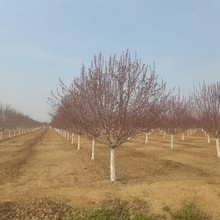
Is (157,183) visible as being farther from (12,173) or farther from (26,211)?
(12,173)

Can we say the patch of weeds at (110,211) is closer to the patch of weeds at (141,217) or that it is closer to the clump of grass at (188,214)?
the patch of weeds at (141,217)

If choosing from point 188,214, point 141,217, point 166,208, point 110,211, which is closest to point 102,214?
point 110,211

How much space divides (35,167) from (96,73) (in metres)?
8.98

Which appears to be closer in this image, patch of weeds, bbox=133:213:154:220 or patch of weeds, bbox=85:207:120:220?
patch of weeds, bbox=133:213:154:220

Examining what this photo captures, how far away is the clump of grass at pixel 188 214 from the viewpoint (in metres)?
9.66

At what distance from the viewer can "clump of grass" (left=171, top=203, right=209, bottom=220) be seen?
9.66 meters

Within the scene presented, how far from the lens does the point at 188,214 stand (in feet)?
31.9

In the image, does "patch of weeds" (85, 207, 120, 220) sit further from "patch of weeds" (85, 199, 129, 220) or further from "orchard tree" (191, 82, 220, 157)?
"orchard tree" (191, 82, 220, 157)

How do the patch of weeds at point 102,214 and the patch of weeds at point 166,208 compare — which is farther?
the patch of weeds at point 166,208

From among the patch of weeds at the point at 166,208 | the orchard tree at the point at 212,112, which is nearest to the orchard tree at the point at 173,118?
the orchard tree at the point at 212,112

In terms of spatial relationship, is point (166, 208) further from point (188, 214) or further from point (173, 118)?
point (173, 118)

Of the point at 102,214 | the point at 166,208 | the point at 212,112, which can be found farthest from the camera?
the point at 212,112

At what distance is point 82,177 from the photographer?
16.1 m

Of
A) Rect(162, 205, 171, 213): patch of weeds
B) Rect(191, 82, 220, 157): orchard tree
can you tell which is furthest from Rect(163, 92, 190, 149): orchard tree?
Rect(162, 205, 171, 213): patch of weeds
